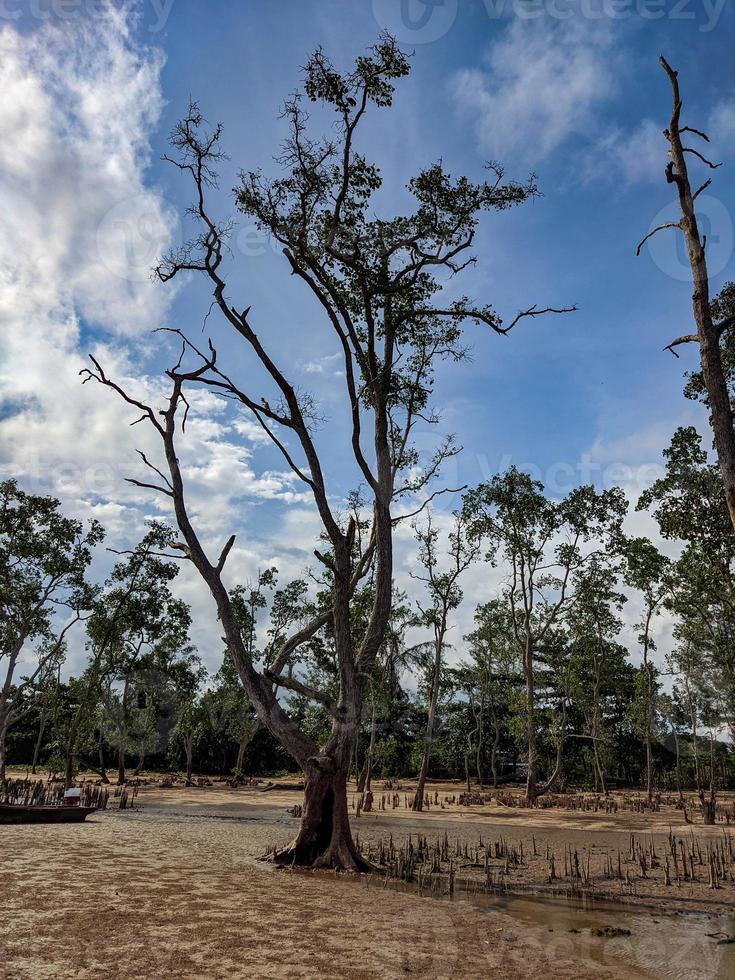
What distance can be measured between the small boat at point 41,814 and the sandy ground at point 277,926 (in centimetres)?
344

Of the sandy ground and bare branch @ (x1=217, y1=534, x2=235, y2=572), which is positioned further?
bare branch @ (x1=217, y1=534, x2=235, y2=572)

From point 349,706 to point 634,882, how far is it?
5680 millimetres

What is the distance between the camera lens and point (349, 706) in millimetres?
11969

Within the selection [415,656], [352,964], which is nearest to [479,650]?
[415,656]

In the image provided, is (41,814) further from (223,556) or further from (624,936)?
(624,936)

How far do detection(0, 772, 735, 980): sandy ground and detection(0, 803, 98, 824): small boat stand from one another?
3441 millimetres

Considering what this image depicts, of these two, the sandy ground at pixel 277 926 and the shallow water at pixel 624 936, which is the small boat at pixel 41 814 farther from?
the shallow water at pixel 624 936

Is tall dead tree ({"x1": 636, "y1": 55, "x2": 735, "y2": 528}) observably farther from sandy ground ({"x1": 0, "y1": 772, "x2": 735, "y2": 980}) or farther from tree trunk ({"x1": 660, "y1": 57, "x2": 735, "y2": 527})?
sandy ground ({"x1": 0, "y1": 772, "x2": 735, "y2": 980})

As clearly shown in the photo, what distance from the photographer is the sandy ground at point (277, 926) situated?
5.96 metres

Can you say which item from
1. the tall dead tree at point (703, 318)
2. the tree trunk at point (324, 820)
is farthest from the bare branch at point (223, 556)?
the tall dead tree at point (703, 318)

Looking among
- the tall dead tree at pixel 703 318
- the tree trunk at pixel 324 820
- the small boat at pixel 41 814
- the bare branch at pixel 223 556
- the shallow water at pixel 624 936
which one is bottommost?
the small boat at pixel 41 814

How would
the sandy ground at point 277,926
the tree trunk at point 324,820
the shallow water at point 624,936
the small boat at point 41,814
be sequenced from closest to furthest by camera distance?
the sandy ground at point 277,926
the shallow water at point 624,936
the tree trunk at point 324,820
the small boat at point 41,814

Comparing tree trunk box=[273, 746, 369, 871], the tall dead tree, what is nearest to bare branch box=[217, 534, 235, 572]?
tree trunk box=[273, 746, 369, 871]

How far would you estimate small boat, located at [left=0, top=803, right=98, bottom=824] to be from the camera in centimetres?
1574
